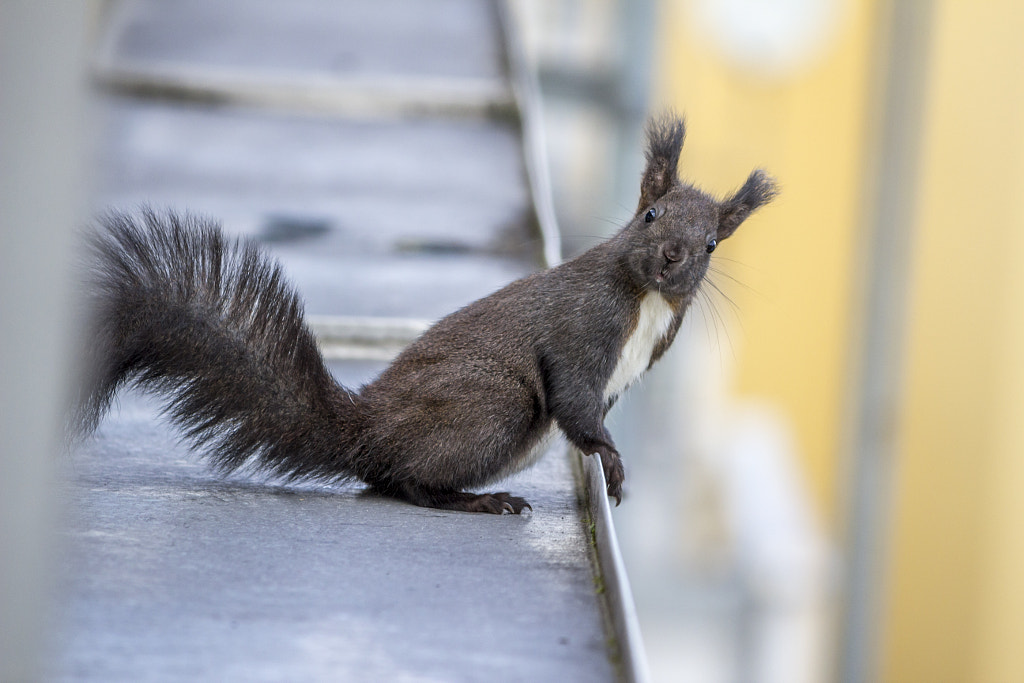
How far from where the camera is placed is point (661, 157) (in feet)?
12.3

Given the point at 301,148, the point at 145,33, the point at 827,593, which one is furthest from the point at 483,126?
the point at 827,593

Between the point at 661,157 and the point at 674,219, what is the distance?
271 millimetres

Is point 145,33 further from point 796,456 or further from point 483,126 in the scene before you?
point 796,456

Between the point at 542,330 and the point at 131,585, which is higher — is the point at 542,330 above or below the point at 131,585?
above

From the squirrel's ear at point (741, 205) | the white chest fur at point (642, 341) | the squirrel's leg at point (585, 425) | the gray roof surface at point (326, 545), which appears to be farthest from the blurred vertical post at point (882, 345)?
the squirrel's leg at point (585, 425)

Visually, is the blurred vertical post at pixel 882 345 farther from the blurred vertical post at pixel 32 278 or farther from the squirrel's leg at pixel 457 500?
the blurred vertical post at pixel 32 278

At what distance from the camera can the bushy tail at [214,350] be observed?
3004mm

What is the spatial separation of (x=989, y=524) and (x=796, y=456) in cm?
625

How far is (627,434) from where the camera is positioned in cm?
913

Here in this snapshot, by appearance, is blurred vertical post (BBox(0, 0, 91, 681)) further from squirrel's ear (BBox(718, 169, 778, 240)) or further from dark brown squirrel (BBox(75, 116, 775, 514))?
squirrel's ear (BBox(718, 169, 778, 240))

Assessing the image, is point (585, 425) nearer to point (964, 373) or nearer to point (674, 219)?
point (674, 219)

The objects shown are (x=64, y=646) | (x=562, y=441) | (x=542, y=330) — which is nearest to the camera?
(x=64, y=646)

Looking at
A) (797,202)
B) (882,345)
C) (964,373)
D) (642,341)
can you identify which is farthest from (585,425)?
(797,202)

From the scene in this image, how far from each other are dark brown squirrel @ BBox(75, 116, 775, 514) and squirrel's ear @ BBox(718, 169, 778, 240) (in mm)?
105
